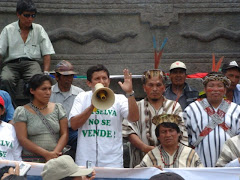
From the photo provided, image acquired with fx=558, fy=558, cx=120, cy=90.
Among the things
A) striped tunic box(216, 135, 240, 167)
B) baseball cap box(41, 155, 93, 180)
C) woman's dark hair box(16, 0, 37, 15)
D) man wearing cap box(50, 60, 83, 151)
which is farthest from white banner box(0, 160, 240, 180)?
woman's dark hair box(16, 0, 37, 15)

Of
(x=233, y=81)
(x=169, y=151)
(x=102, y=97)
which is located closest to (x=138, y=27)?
(x=233, y=81)

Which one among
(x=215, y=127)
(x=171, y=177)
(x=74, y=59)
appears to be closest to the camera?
(x=171, y=177)

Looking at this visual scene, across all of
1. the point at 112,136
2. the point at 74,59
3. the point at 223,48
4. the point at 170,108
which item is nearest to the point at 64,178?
the point at 112,136

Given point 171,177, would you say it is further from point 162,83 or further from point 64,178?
point 162,83

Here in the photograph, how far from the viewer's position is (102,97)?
19.0 feet

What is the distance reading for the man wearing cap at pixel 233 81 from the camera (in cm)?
747

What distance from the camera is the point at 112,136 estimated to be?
608 cm

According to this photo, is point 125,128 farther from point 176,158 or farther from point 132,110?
point 176,158

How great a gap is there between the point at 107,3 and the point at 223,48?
7.33 feet

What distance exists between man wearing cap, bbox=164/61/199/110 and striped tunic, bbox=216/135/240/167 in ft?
4.96

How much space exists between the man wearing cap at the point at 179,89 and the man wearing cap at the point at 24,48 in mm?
1891

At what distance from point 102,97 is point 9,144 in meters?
1.14

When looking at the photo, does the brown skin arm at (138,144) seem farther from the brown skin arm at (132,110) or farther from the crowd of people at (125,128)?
the brown skin arm at (132,110)

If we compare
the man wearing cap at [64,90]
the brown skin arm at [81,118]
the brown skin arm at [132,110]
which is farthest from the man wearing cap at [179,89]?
the brown skin arm at [81,118]
